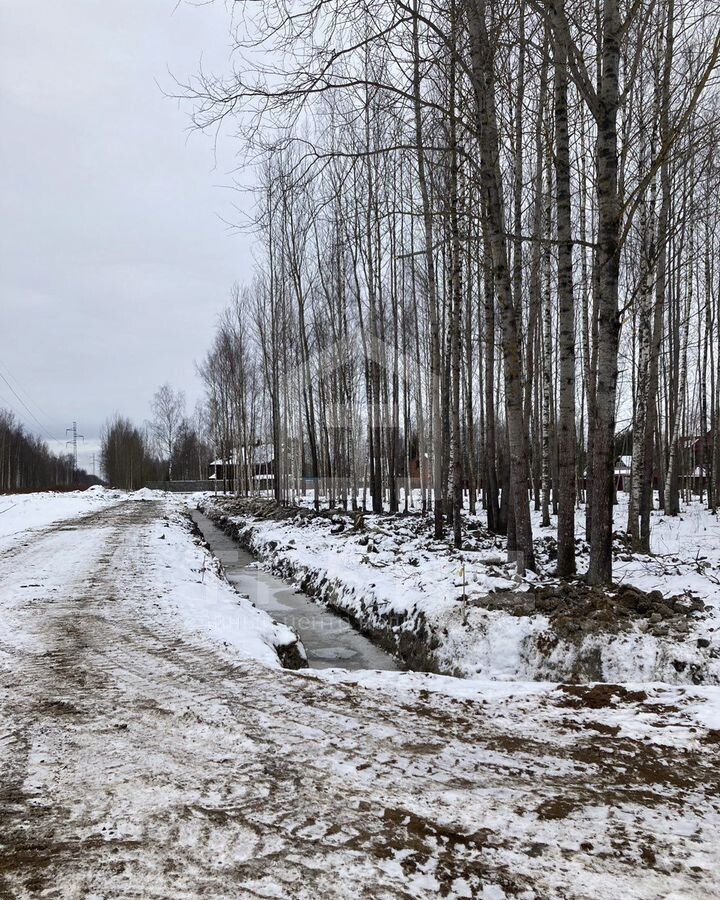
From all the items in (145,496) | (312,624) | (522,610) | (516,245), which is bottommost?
(312,624)

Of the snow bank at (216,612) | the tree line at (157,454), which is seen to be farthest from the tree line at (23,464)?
the snow bank at (216,612)

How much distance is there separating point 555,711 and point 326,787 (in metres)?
1.88

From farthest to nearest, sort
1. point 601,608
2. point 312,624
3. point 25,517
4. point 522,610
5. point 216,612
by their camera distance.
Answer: point 25,517, point 312,624, point 216,612, point 522,610, point 601,608

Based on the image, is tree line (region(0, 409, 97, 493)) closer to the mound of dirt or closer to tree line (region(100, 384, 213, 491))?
tree line (region(100, 384, 213, 491))

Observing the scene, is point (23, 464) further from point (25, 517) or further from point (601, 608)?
point (601, 608)

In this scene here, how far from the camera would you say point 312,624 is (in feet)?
27.5

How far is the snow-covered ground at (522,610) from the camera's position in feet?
16.3

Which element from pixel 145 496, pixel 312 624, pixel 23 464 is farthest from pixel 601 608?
pixel 23 464

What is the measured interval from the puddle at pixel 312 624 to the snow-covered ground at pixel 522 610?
0.91ft

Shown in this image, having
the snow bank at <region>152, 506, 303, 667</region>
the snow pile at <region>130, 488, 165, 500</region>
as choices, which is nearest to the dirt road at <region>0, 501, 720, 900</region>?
the snow bank at <region>152, 506, 303, 667</region>

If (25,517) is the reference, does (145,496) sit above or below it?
below

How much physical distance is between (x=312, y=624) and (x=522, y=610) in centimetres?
360

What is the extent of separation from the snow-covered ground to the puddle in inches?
10.9

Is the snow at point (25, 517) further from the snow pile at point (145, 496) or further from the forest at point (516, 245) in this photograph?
→ the snow pile at point (145, 496)
